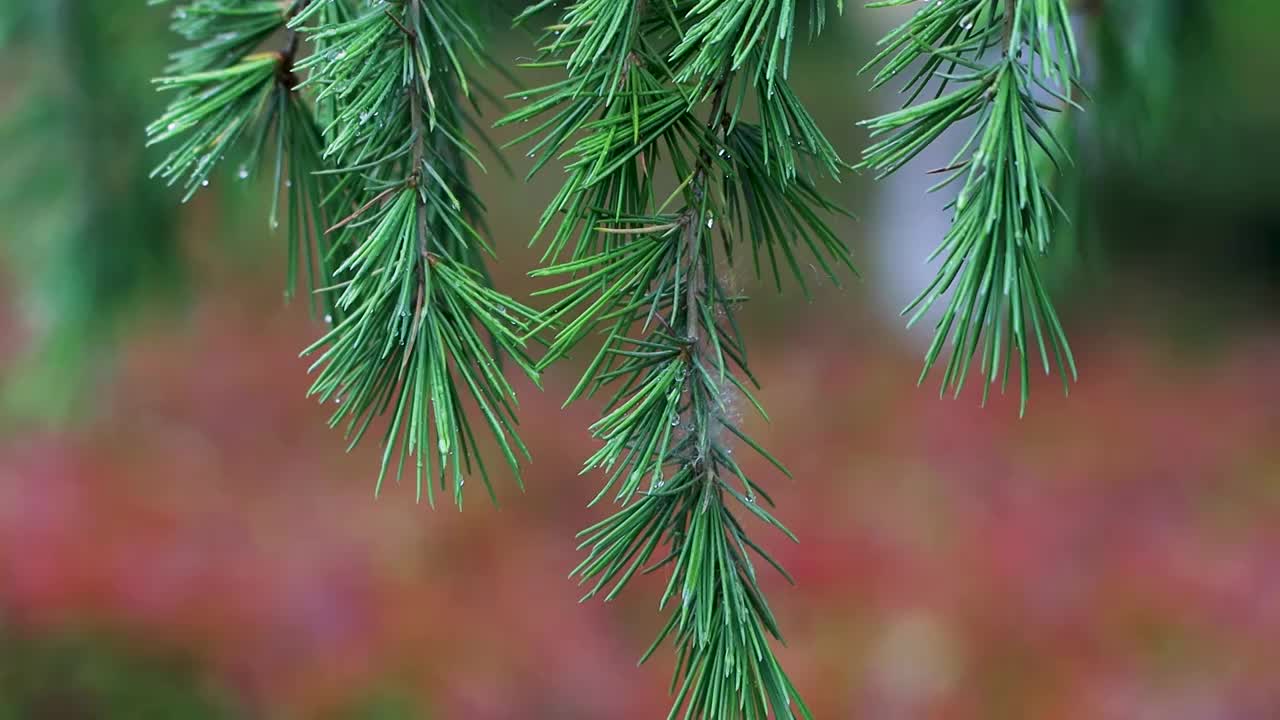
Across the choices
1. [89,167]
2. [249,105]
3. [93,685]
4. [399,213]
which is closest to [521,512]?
[93,685]

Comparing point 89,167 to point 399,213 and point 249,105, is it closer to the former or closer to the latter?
point 249,105

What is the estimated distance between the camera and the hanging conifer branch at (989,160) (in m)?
0.54

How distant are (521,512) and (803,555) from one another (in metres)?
1.24

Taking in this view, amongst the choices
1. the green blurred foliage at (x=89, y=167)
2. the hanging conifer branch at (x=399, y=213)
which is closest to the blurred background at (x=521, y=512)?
the green blurred foliage at (x=89, y=167)

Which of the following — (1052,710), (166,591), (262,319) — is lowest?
(1052,710)

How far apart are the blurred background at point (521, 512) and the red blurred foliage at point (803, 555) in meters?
0.01

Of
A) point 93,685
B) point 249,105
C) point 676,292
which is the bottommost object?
point 93,685

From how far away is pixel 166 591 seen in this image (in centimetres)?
356

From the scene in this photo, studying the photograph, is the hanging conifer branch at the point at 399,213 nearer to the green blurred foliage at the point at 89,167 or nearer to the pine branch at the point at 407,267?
the pine branch at the point at 407,267

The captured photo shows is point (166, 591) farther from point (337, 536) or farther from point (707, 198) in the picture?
point (707, 198)

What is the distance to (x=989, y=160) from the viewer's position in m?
0.55

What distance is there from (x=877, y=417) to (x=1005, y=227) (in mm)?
4586

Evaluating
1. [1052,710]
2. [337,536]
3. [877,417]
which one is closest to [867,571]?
[1052,710]

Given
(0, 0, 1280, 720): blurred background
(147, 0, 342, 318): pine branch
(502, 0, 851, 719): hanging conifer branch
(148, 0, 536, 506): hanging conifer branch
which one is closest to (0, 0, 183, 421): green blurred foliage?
(0, 0, 1280, 720): blurred background
